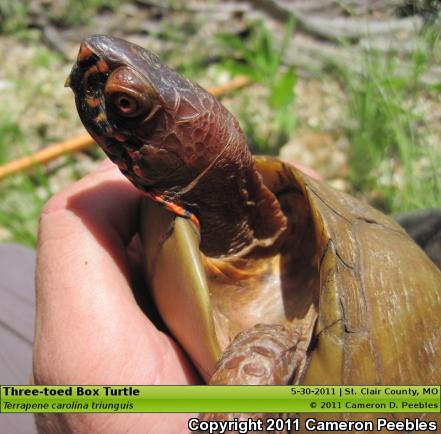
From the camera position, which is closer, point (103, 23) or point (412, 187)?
point (412, 187)

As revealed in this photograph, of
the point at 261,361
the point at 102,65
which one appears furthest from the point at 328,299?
the point at 102,65

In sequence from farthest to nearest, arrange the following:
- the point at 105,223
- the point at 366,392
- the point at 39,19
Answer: the point at 39,19, the point at 105,223, the point at 366,392

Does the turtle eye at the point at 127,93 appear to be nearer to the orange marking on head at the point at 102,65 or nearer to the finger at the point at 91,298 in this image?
the orange marking on head at the point at 102,65

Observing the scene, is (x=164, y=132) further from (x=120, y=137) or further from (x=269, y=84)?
(x=269, y=84)

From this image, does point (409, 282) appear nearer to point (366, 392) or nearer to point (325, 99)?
point (366, 392)

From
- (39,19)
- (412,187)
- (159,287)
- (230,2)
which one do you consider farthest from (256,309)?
(39,19)

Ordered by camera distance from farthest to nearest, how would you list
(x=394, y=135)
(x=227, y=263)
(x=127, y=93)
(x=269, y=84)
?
(x=269, y=84), (x=394, y=135), (x=227, y=263), (x=127, y=93)

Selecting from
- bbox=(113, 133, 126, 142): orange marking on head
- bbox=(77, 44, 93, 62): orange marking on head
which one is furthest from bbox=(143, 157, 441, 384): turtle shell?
bbox=(77, 44, 93, 62): orange marking on head
